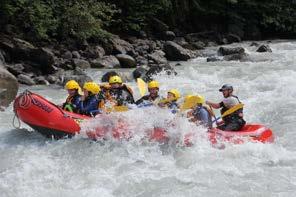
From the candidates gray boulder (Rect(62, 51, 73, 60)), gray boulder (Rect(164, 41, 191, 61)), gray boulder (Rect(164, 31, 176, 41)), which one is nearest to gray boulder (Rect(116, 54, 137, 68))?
gray boulder (Rect(62, 51, 73, 60))

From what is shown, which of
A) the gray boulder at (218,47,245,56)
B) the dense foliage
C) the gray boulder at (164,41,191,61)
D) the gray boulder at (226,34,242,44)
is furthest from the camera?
the gray boulder at (226,34,242,44)

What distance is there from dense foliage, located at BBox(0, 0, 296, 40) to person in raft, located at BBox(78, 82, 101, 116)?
29.0ft

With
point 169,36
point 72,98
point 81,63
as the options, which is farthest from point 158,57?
point 72,98

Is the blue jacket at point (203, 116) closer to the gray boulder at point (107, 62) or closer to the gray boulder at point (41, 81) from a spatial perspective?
the gray boulder at point (41, 81)

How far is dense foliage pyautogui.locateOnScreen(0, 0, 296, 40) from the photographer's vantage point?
→ 1712 cm

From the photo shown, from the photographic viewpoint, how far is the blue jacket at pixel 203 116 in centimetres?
793

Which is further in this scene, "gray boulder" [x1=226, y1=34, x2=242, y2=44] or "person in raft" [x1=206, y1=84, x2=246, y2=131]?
"gray boulder" [x1=226, y1=34, x2=242, y2=44]

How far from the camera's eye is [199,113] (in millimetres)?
7969

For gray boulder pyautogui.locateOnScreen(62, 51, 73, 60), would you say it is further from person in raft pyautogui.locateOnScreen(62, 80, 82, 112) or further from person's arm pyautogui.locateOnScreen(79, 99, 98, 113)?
person's arm pyautogui.locateOnScreen(79, 99, 98, 113)

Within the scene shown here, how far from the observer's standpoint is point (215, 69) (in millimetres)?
16375

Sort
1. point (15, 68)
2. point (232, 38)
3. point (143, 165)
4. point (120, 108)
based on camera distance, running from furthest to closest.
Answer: point (232, 38) < point (15, 68) < point (120, 108) < point (143, 165)

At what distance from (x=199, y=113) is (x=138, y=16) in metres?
16.5

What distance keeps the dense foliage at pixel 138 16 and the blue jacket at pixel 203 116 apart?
32.7 feet

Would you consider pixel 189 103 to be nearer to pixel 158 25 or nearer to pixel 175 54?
pixel 175 54
